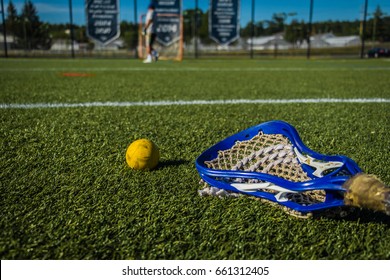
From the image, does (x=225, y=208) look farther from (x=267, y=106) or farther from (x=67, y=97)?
(x=67, y=97)

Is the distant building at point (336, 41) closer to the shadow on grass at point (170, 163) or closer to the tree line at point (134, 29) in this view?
the tree line at point (134, 29)

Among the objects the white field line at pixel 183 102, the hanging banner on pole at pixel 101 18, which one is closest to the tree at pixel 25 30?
the hanging banner on pole at pixel 101 18

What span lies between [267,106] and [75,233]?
3088mm

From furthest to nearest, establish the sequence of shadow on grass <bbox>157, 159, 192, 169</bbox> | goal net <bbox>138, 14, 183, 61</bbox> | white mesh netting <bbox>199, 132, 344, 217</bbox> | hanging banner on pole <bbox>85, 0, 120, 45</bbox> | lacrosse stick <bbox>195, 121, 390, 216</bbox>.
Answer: hanging banner on pole <bbox>85, 0, 120, 45</bbox>, goal net <bbox>138, 14, 183, 61</bbox>, shadow on grass <bbox>157, 159, 192, 169</bbox>, white mesh netting <bbox>199, 132, 344, 217</bbox>, lacrosse stick <bbox>195, 121, 390, 216</bbox>

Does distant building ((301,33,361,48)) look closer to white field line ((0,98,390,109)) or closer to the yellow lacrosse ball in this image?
white field line ((0,98,390,109))

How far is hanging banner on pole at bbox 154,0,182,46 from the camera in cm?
2069

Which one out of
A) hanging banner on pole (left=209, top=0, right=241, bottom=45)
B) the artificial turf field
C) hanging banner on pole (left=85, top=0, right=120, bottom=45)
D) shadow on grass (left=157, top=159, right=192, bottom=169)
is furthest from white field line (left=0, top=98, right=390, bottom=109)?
hanging banner on pole (left=85, top=0, right=120, bottom=45)

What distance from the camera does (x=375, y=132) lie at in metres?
2.81

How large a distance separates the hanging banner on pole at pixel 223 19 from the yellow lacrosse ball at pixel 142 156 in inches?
844

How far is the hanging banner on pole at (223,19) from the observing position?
22547 mm

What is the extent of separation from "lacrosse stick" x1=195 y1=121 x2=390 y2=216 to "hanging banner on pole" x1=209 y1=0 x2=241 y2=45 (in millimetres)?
21491

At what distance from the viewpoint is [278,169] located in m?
1.76

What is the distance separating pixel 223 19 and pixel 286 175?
2219 centimetres
